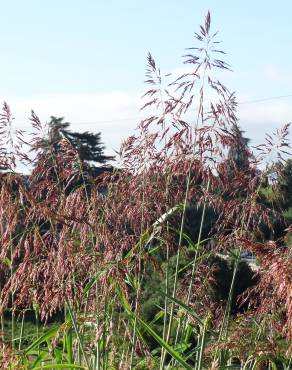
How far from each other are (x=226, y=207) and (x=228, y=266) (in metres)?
8.82

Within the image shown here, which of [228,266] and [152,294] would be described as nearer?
[152,294]

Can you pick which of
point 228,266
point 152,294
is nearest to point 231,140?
point 152,294

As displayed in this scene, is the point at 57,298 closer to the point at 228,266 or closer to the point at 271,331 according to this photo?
the point at 271,331

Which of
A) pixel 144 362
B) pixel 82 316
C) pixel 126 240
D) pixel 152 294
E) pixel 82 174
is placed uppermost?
pixel 82 174

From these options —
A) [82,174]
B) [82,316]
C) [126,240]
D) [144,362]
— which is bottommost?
[144,362]

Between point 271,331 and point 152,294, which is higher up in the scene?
point 271,331

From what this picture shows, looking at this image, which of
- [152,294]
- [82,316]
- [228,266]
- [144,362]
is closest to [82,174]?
[82,316]

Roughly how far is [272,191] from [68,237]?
1.27 metres

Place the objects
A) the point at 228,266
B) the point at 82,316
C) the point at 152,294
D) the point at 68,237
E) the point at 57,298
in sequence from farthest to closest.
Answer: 1. the point at 228,266
2. the point at 152,294
3. the point at 82,316
4. the point at 68,237
5. the point at 57,298

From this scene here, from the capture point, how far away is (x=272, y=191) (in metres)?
4.49

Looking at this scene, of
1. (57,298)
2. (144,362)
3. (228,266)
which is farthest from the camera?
(228,266)

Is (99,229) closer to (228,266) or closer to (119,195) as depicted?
(119,195)

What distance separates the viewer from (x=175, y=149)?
13.6 feet

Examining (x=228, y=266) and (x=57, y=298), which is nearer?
(x=57, y=298)
